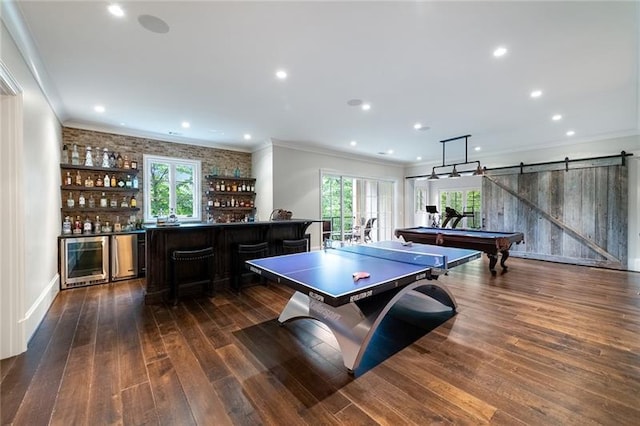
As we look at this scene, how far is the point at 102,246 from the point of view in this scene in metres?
4.88

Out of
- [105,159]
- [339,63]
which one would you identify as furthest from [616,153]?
[105,159]

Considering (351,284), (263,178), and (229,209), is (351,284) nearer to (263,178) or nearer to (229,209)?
(263,178)

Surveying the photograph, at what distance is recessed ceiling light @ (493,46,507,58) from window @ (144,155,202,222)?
6.17 metres

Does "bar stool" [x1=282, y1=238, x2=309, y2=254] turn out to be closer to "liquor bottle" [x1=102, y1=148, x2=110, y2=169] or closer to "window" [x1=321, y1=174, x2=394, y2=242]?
"window" [x1=321, y1=174, x2=394, y2=242]

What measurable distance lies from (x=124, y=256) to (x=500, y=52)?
654cm

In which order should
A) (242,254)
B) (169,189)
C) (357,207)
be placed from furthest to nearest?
(357,207) < (169,189) < (242,254)

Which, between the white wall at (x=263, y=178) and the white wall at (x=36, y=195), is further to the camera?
the white wall at (x=263, y=178)

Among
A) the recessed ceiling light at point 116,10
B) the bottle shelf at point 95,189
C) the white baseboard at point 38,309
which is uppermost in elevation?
the recessed ceiling light at point 116,10

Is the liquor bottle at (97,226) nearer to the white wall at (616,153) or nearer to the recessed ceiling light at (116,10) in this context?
the recessed ceiling light at (116,10)

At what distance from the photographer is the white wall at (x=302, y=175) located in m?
6.70

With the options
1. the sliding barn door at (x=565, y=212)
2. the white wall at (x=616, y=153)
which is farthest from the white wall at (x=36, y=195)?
the white wall at (x=616, y=153)

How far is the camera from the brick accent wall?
17.3 ft

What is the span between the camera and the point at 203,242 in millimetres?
4395

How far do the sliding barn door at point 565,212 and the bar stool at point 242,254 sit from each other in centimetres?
668
